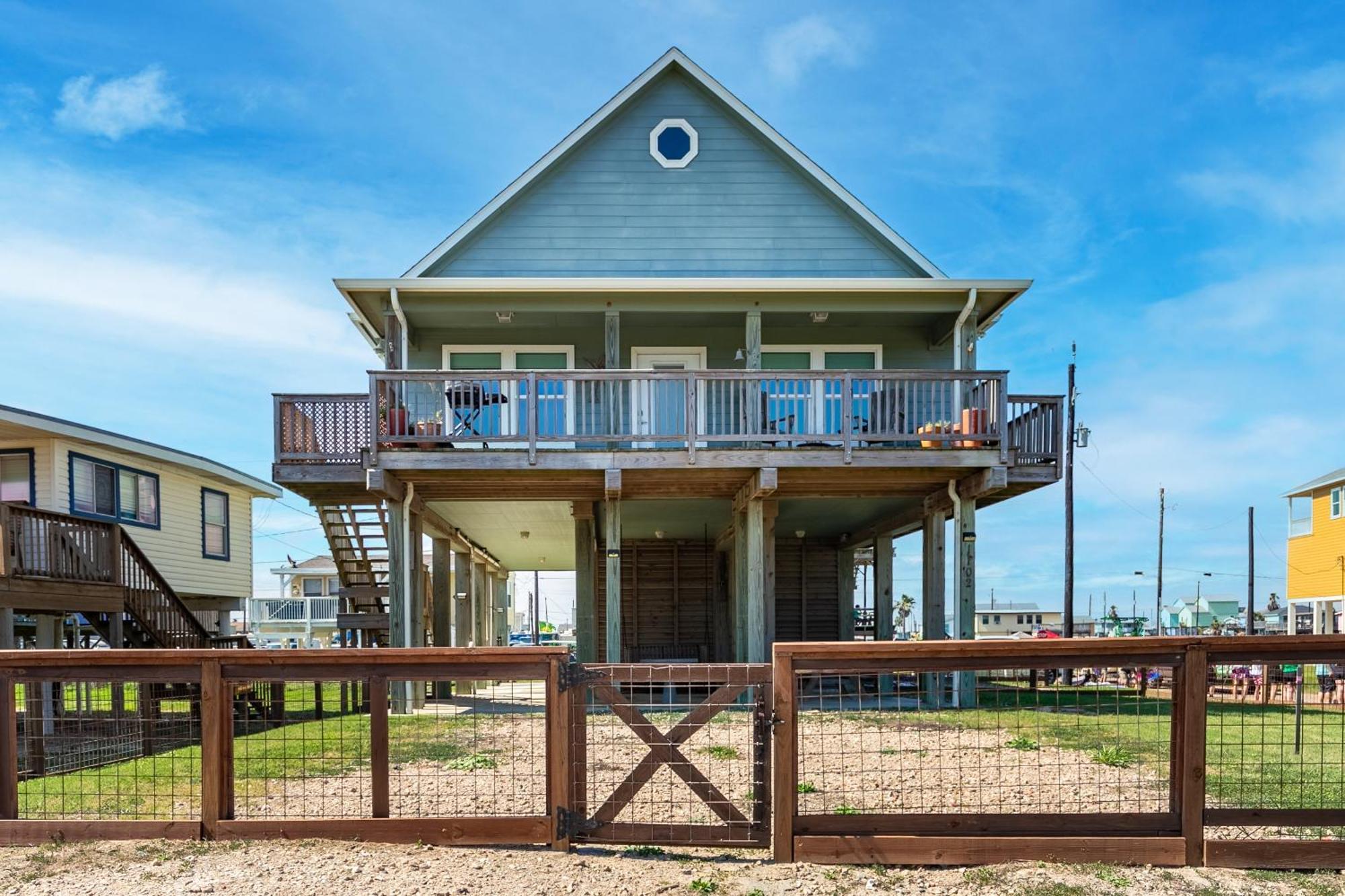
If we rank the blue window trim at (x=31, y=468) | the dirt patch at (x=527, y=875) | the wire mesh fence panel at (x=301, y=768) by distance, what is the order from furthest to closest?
the blue window trim at (x=31, y=468), the wire mesh fence panel at (x=301, y=768), the dirt patch at (x=527, y=875)

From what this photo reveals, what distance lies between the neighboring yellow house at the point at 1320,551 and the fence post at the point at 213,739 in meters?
31.7

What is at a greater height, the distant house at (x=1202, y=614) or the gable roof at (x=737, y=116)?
the gable roof at (x=737, y=116)

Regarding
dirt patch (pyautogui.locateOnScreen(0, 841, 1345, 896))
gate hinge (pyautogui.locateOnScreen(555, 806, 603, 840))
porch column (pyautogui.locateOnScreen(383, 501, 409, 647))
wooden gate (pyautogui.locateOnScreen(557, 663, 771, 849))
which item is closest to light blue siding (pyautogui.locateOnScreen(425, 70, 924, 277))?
porch column (pyautogui.locateOnScreen(383, 501, 409, 647))

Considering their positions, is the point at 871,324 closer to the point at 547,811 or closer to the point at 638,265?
the point at 638,265

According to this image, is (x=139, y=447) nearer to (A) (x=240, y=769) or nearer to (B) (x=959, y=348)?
(A) (x=240, y=769)

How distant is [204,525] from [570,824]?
20.1 meters

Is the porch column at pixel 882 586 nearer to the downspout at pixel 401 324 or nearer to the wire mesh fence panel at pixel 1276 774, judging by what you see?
the downspout at pixel 401 324

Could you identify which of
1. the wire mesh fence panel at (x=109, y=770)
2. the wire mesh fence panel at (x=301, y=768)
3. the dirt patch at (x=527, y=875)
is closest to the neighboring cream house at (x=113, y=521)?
the wire mesh fence panel at (x=109, y=770)

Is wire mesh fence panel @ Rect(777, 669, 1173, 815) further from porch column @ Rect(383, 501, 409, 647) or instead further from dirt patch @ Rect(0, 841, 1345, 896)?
porch column @ Rect(383, 501, 409, 647)

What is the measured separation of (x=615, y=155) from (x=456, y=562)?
10582mm

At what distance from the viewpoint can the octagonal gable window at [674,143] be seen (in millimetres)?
16734

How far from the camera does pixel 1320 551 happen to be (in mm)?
30562

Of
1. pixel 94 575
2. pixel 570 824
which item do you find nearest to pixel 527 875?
pixel 570 824

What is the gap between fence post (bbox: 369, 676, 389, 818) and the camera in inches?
223
